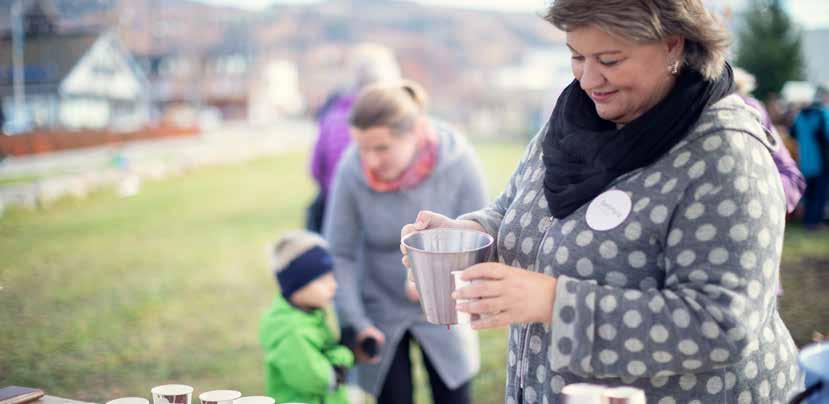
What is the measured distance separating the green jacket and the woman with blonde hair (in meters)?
1.41

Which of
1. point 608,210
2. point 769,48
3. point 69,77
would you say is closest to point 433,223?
point 608,210

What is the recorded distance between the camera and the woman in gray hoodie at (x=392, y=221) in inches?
115

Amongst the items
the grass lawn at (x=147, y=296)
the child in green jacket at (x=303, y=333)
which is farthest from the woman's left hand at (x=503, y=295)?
the grass lawn at (x=147, y=296)

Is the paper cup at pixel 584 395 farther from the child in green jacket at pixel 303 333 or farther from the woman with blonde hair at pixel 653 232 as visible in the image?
the child in green jacket at pixel 303 333

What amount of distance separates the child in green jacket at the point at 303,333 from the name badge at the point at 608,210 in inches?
64.4

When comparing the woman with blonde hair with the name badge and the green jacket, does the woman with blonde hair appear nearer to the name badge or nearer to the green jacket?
the name badge

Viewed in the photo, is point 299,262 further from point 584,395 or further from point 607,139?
point 584,395

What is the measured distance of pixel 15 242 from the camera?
26.4 ft

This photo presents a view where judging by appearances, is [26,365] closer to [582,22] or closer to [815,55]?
[582,22]

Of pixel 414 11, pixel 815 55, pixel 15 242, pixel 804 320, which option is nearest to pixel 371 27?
pixel 414 11

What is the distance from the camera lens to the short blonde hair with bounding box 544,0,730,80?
130cm

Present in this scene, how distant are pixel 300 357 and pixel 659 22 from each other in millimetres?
1929

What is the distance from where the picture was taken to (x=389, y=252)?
9.91 feet

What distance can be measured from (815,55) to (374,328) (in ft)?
63.7
